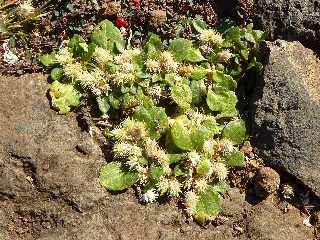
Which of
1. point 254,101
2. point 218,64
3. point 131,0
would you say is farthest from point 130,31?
point 254,101

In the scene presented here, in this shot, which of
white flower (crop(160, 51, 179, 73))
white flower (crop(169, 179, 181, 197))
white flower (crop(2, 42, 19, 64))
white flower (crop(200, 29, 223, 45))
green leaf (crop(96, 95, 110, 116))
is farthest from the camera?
white flower (crop(200, 29, 223, 45))

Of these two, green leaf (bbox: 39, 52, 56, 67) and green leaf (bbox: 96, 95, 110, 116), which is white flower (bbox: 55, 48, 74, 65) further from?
green leaf (bbox: 96, 95, 110, 116)

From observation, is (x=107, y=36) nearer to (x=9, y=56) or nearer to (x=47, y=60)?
(x=47, y=60)

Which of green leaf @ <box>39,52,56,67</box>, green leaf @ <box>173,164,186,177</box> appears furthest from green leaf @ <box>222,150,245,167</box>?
green leaf @ <box>39,52,56,67</box>

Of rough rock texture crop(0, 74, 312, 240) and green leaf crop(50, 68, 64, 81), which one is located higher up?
green leaf crop(50, 68, 64, 81)

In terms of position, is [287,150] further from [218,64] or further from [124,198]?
[124,198]
